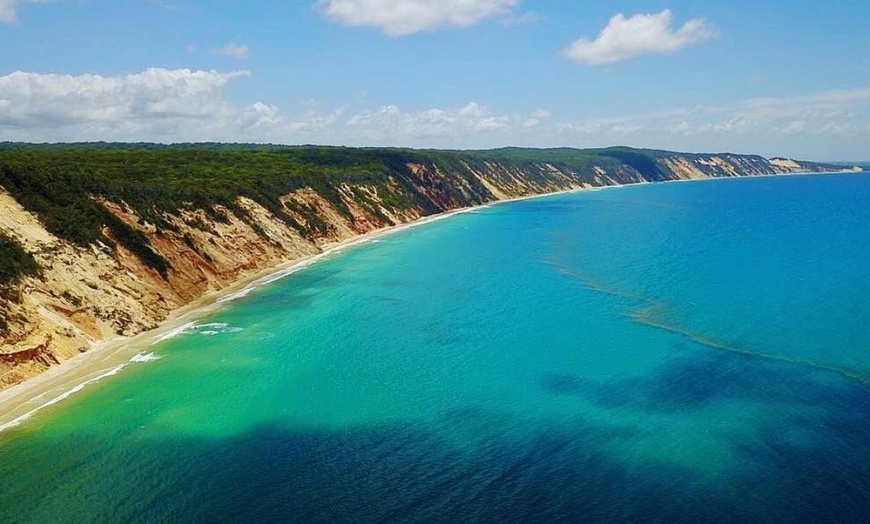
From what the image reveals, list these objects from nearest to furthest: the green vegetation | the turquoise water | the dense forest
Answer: the turquoise water → the green vegetation → the dense forest

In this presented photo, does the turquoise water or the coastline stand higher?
the turquoise water

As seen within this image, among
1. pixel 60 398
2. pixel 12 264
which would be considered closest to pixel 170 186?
pixel 12 264

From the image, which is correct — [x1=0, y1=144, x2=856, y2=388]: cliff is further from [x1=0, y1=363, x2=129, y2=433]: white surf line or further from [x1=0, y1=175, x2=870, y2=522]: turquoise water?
[x1=0, y1=175, x2=870, y2=522]: turquoise water

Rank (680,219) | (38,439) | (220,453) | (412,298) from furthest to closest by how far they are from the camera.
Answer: (680,219)
(412,298)
(38,439)
(220,453)

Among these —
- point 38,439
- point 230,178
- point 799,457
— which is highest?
point 230,178

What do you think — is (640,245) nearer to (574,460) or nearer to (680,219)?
(680,219)

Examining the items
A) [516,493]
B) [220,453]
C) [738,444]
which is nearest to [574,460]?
[516,493]

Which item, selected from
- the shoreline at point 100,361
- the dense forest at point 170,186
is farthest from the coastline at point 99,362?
the dense forest at point 170,186

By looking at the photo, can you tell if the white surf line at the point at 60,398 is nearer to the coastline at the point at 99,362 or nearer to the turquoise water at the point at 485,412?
the coastline at the point at 99,362

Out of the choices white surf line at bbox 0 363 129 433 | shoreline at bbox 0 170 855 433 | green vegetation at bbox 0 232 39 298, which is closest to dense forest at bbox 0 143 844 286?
green vegetation at bbox 0 232 39 298
